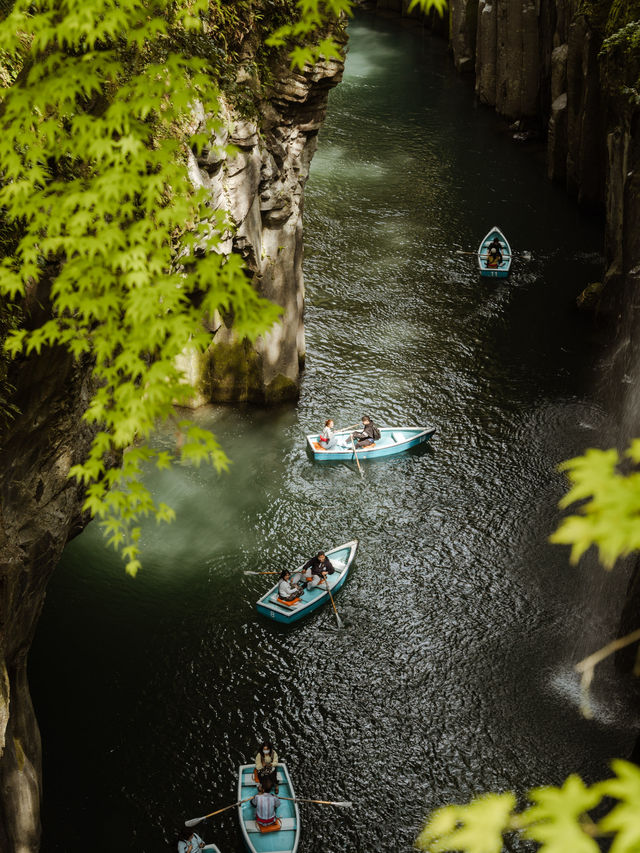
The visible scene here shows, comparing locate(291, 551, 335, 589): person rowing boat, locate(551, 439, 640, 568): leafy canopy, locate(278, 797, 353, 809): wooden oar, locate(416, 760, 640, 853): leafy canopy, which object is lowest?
locate(278, 797, 353, 809): wooden oar

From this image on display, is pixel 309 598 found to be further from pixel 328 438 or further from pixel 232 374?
pixel 232 374

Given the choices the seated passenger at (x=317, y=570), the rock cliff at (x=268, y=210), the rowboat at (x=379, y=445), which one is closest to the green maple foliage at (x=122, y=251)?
the rock cliff at (x=268, y=210)

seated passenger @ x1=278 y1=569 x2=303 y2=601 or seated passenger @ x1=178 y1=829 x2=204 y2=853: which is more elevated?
seated passenger @ x1=278 y1=569 x2=303 y2=601

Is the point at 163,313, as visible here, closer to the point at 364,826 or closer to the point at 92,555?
the point at 364,826

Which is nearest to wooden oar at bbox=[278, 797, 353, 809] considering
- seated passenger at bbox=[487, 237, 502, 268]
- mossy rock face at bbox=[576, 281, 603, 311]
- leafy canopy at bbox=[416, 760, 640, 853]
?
leafy canopy at bbox=[416, 760, 640, 853]

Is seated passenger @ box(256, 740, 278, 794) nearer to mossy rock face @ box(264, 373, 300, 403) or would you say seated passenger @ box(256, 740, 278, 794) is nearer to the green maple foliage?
the green maple foliage

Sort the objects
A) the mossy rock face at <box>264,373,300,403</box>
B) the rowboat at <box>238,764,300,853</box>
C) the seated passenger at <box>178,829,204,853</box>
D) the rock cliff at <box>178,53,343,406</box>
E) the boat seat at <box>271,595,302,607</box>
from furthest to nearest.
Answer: the mossy rock face at <box>264,373,300,403</box> → the rock cliff at <box>178,53,343,406</box> → the boat seat at <box>271,595,302,607</box> → the rowboat at <box>238,764,300,853</box> → the seated passenger at <box>178,829,204,853</box>
